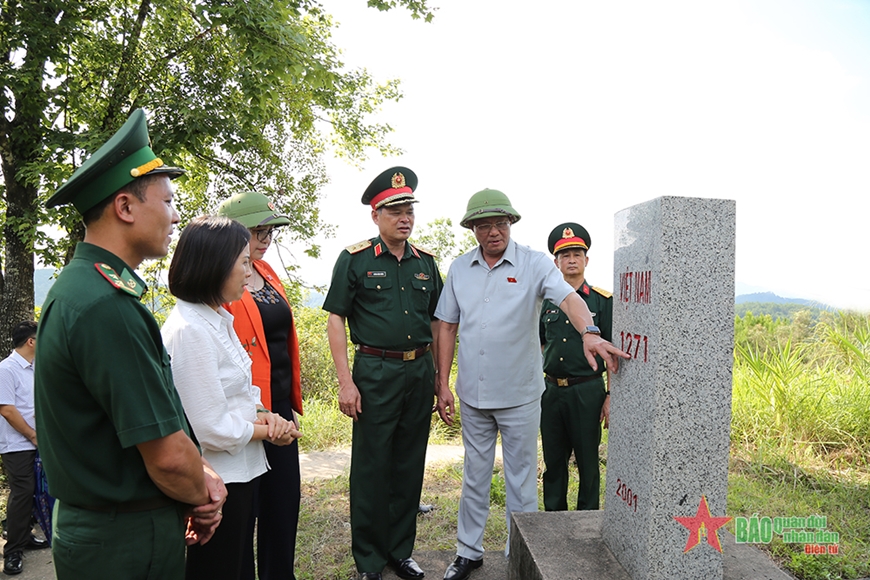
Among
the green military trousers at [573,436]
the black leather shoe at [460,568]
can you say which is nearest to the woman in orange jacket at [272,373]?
the black leather shoe at [460,568]

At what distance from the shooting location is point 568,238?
4.10m

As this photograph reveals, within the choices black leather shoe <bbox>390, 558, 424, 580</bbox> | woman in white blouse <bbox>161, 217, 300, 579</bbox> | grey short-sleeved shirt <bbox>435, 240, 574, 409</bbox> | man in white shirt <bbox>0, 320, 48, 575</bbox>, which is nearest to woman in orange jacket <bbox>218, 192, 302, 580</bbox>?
woman in white blouse <bbox>161, 217, 300, 579</bbox>

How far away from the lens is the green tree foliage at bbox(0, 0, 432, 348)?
546cm

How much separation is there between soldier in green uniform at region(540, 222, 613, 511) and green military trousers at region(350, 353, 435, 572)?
0.92 metres

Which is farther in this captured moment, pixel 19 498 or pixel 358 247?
pixel 19 498

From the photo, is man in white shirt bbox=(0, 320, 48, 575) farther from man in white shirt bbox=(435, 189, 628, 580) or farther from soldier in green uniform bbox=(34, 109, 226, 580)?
soldier in green uniform bbox=(34, 109, 226, 580)

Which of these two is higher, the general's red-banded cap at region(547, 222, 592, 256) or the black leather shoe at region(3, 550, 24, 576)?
the general's red-banded cap at region(547, 222, 592, 256)

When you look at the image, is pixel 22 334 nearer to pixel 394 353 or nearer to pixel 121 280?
pixel 394 353

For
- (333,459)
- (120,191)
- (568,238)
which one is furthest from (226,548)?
(333,459)

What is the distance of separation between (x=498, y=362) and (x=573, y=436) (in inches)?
36.5

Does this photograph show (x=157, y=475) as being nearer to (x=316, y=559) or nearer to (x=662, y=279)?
(x=662, y=279)

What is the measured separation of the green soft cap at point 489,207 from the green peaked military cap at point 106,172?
1969 millimetres

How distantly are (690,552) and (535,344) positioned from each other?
1.36m

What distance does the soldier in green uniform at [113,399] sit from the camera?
1395 millimetres
